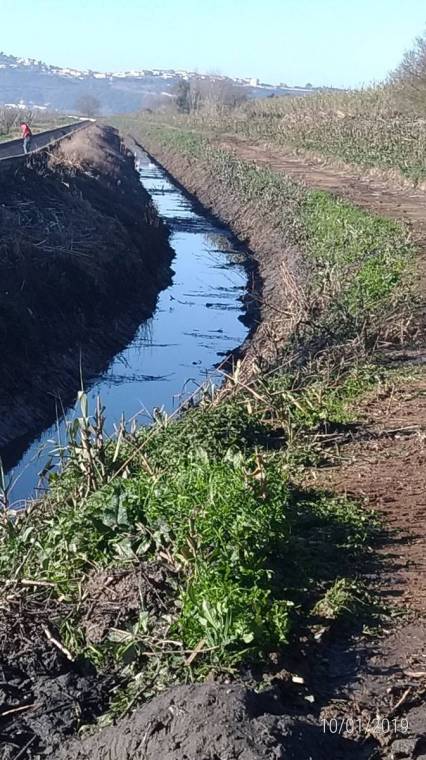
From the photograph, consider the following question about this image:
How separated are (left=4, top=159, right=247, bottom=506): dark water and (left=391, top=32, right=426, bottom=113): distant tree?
1223 centimetres

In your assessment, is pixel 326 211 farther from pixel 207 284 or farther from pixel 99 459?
pixel 99 459

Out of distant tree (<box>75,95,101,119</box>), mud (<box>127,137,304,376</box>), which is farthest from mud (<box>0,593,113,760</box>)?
distant tree (<box>75,95,101,119</box>)

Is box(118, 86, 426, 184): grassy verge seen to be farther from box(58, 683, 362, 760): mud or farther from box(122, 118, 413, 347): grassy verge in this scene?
box(58, 683, 362, 760): mud

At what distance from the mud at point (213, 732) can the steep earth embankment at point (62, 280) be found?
28.2ft

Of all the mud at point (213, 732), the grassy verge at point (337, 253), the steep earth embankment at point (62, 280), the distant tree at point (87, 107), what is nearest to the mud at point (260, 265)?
the grassy verge at point (337, 253)

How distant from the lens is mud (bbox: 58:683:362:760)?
3.88m

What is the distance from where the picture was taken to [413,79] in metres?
39.7

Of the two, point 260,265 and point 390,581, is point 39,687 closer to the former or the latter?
point 390,581

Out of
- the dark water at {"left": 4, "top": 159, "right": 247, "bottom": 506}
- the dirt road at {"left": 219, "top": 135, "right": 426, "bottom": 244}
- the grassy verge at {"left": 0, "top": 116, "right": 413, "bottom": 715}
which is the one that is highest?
the dirt road at {"left": 219, "top": 135, "right": 426, "bottom": 244}

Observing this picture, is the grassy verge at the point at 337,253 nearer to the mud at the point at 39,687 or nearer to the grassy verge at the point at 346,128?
the grassy verge at the point at 346,128

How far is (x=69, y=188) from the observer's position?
25.7m

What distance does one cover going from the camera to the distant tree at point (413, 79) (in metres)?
38.4

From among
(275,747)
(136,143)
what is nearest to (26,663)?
(275,747)

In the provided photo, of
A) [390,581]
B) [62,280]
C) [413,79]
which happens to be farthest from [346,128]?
[390,581]
